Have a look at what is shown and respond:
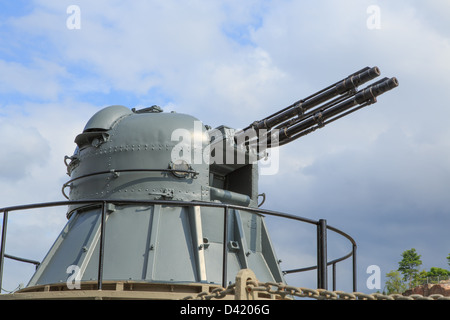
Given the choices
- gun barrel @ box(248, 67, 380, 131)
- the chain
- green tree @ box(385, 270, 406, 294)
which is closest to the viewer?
the chain

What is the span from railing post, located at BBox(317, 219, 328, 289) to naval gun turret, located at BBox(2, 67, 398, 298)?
1.44 metres

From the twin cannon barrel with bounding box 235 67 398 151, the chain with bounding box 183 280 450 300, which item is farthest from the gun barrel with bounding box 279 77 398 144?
the chain with bounding box 183 280 450 300

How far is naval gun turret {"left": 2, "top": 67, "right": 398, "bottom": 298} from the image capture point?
930cm

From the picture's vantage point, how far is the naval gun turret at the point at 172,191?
9.30 metres

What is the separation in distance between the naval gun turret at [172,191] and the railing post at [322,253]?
4.73 ft

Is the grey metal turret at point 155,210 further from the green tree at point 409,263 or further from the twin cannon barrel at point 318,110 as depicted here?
the green tree at point 409,263

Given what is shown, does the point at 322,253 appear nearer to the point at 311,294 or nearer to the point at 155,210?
the point at 311,294

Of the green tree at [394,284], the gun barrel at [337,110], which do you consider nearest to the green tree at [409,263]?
the green tree at [394,284]

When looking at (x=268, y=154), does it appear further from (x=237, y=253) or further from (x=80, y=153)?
(x=80, y=153)

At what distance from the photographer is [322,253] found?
817cm

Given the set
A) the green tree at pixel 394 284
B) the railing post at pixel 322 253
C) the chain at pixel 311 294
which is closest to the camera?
the chain at pixel 311 294

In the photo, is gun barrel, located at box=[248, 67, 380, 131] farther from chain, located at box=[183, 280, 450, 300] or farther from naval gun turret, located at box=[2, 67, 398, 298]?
chain, located at box=[183, 280, 450, 300]

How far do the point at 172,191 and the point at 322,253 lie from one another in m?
2.76

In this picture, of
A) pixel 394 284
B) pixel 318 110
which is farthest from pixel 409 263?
pixel 318 110
